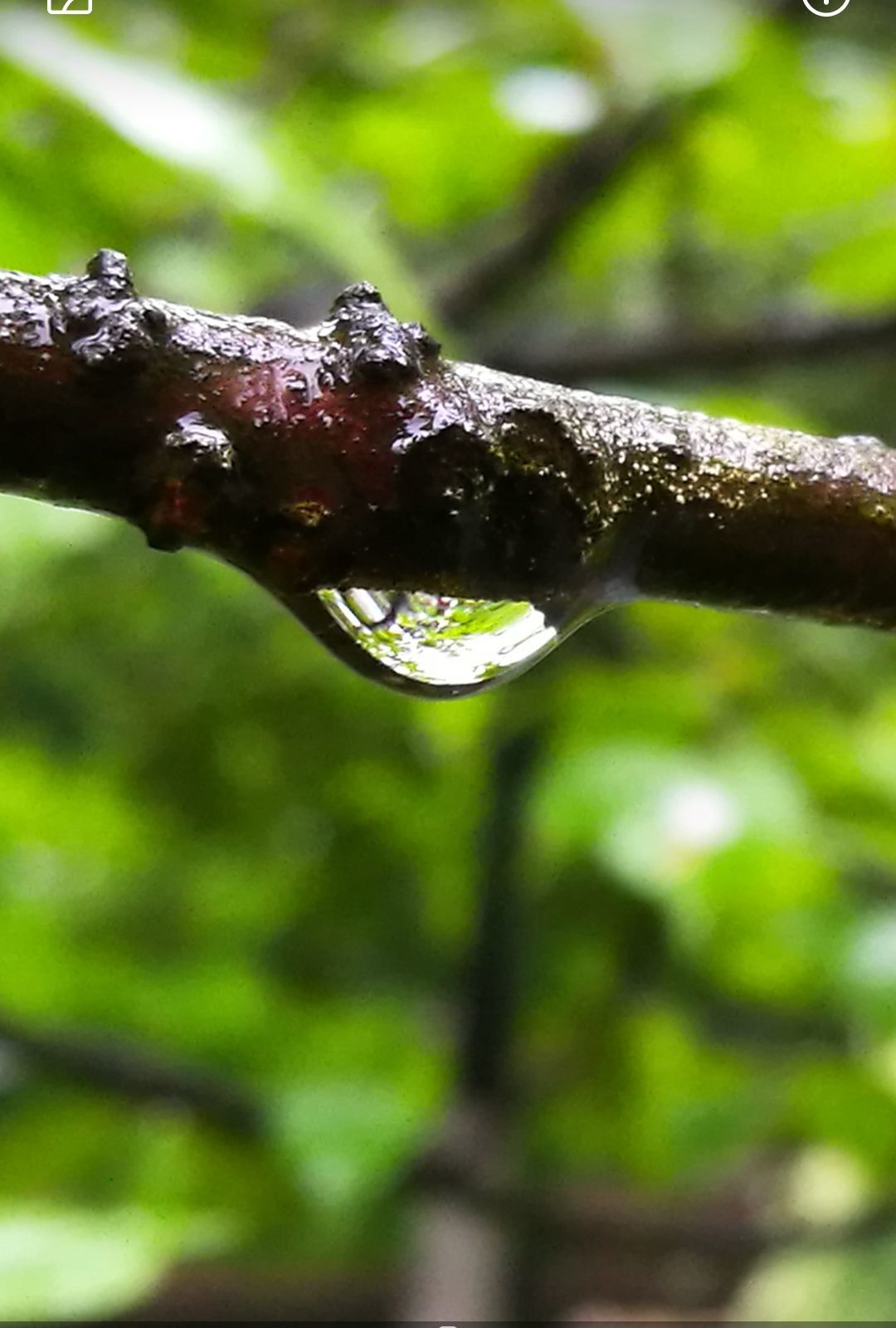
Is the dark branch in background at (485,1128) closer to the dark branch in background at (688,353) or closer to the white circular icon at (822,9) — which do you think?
the dark branch in background at (688,353)

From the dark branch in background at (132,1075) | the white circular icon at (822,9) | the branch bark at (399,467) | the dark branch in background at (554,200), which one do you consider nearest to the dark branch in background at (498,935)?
the dark branch in background at (132,1075)

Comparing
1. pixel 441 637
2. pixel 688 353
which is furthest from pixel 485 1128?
pixel 441 637

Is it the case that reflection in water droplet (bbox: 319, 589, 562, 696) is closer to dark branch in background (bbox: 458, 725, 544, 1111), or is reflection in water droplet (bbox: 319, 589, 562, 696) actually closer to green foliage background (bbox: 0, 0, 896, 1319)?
green foliage background (bbox: 0, 0, 896, 1319)

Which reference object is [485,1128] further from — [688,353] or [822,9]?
[822,9]

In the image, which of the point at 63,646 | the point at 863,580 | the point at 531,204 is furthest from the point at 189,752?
the point at 863,580

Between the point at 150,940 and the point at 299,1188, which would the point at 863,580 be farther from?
the point at 150,940
